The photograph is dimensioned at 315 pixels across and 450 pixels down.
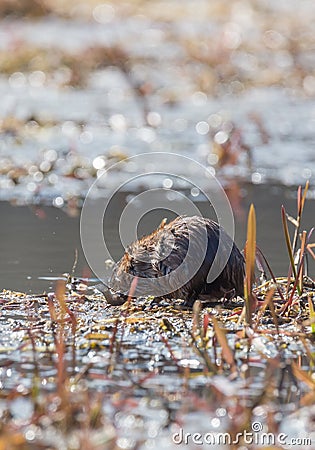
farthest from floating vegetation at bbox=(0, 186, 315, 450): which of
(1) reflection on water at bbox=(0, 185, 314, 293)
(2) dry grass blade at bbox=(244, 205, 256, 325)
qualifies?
(1) reflection on water at bbox=(0, 185, 314, 293)

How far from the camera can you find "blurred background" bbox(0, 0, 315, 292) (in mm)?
7523

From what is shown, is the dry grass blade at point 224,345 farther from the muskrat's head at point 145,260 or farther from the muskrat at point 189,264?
the muskrat's head at point 145,260

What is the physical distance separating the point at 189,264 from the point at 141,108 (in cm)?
715

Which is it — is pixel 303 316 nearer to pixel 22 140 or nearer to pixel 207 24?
pixel 22 140

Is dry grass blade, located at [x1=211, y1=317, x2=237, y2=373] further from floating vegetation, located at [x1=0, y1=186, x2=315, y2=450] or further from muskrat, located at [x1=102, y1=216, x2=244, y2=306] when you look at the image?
muskrat, located at [x1=102, y1=216, x2=244, y2=306]

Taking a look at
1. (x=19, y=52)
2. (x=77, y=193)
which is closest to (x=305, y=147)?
(x=77, y=193)

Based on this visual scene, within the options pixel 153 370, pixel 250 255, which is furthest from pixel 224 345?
pixel 250 255

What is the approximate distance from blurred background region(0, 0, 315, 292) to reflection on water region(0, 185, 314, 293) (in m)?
0.01

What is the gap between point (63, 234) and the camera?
7.04 meters

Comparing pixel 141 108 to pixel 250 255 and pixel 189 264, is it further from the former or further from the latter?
pixel 250 255

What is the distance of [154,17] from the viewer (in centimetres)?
1955

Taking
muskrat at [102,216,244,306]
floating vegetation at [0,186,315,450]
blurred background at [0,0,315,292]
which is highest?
blurred background at [0,0,315,292]

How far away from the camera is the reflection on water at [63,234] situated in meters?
6.02

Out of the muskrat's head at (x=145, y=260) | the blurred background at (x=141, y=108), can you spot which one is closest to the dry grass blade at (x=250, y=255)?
the muskrat's head at (x=145, y=260)
